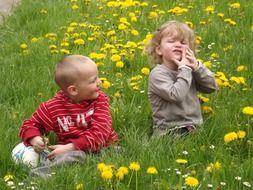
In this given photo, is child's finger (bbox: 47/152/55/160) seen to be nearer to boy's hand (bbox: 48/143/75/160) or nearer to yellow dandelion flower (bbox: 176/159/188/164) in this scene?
boy's hand (bbox: 48/143/75/160)

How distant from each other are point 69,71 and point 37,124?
1.34 ft

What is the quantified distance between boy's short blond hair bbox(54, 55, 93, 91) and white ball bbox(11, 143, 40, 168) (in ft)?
1.49

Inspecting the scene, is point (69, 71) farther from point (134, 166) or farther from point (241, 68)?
point (241, 68)

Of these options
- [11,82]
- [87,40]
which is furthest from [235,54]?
[11,82]

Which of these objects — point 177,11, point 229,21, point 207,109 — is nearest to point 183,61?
point 207,109

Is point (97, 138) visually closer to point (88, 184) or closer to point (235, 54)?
point (88, 184)

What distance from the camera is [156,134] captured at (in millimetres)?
3938

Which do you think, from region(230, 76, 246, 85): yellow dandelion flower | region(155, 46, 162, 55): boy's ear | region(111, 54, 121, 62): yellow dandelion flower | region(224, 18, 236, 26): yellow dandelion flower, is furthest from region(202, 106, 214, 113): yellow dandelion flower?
region(224, 18, 236, 26): yellow dandelion flower

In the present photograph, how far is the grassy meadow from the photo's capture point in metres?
3.29

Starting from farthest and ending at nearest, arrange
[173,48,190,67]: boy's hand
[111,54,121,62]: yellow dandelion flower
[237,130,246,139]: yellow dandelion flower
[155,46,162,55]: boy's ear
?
1. [111,54,121,62]: yellow dandelion flower
2. [155,46,162,55]: boy's ear
3. [173,48,190,67]: boy's hand
4. [237,130,246,139]: yellow dandelion flower

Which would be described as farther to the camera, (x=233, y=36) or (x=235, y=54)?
(x=233, y=36)

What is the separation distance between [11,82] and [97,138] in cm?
142

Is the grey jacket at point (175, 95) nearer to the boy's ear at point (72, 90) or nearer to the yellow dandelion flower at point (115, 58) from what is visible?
the boy's ear at point (72, 90)

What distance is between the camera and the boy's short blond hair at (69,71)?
3848 mm
